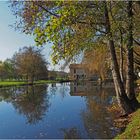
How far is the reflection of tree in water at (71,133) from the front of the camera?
580 inches

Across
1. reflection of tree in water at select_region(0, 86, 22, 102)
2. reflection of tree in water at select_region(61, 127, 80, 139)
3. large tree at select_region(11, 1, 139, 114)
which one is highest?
large tree at select_region(11, 1, 139, 114)

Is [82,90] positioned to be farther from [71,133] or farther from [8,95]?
[71,133]

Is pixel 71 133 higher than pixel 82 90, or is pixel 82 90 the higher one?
pixel 82 90

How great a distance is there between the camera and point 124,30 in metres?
16.6

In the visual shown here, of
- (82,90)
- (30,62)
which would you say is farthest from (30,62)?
(82,90)

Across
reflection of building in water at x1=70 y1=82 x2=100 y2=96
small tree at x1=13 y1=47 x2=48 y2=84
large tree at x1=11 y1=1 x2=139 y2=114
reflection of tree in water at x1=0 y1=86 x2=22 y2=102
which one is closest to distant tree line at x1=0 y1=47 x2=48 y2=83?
small tree at x1=13 y1=47 x2=48 y2=84

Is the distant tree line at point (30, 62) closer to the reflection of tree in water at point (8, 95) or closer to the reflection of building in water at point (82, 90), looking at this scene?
the reflection of building in water at point (82, 90)

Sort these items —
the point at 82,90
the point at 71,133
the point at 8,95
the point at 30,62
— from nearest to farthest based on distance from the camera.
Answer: the point at 71,133 → the point at 8,95 → the point at 82,90 → the point at 30,62

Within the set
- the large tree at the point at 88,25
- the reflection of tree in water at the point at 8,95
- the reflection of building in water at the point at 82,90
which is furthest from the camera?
the reflection of building in water at the point at 82,90

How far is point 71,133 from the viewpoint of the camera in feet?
50.9

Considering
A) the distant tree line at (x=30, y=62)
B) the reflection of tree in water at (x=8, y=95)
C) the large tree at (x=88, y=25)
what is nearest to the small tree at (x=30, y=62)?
the distant tree line at (x=30, y=62)

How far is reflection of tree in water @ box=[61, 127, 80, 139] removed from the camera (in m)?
14.7

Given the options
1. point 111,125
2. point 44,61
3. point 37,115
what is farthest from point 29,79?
point 111,125

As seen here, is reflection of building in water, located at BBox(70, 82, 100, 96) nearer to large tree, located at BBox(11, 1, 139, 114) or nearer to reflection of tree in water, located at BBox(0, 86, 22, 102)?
reflection of tree in water, located at BBox(0, 86, 22, 102)
